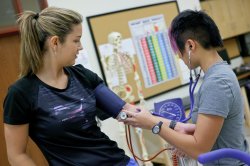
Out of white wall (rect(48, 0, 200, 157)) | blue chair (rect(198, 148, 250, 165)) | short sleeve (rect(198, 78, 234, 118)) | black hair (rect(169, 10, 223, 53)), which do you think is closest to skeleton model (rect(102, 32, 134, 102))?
white wall (rect(48, 0, 200, 157))

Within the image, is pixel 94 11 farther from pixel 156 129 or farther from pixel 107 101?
pixel 156 129

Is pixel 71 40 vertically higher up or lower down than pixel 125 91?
higher up

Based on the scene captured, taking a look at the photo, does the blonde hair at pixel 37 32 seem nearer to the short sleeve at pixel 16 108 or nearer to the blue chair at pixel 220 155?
the short sleeve at pixel 16 108

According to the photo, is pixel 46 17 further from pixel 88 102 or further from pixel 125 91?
pixel 125 91

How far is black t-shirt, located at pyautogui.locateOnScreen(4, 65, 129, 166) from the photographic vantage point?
3.60ft

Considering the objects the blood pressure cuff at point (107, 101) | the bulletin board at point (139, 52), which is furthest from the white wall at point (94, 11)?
the blood pressure cuff at point (107, 101)

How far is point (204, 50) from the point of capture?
124 centimetres

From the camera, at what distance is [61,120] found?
113cm

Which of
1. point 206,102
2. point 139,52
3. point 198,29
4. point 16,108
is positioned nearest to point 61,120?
point 16,108

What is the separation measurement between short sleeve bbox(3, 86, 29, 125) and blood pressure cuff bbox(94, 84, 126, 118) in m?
0.33

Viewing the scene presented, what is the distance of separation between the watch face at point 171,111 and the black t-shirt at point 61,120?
0.40 metres

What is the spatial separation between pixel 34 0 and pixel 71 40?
1688mm

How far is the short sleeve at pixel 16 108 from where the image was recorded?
1.07 m

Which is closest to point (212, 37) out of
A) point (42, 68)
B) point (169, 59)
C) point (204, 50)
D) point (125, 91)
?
point (204, 50)
